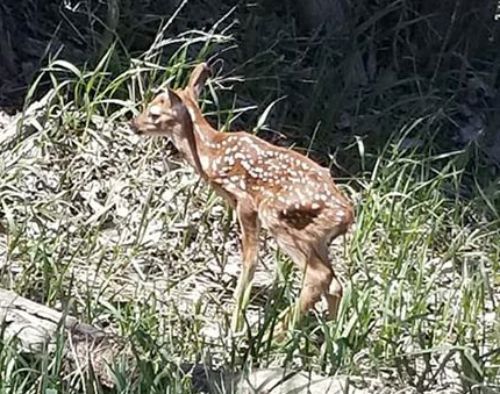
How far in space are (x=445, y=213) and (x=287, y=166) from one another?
129cm

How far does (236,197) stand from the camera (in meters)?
5.84

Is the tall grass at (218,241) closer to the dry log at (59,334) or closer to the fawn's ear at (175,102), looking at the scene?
the dry log at (59,334)

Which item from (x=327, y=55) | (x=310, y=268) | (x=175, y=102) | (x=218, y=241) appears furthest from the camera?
(x=327, y=55)

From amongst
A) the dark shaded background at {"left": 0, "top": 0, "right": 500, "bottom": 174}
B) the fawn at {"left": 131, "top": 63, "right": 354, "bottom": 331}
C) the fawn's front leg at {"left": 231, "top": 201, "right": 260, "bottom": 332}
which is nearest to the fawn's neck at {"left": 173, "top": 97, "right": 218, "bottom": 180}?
the fawn at {"left": 131, "top": 63, "right": 354, "bottom": 331}

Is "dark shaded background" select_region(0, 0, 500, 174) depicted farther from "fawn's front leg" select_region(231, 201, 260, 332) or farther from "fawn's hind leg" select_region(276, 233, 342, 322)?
"fawn's hind leg" select_region(276, 233, 342, 322)

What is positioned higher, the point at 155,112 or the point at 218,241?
the point at 155,112

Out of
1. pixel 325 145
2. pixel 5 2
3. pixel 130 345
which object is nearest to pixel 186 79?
pixel 325 145

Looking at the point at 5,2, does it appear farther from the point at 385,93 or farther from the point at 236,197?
the point at 236,197

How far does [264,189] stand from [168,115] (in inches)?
20.9

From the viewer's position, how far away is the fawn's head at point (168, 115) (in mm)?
5980

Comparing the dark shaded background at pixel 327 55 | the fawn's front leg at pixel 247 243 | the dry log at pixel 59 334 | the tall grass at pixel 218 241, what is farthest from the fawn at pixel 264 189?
the dark shaded background at pixel 327 55

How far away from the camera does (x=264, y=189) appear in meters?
5.75

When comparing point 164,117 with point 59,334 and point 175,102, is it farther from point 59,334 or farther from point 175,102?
point 59,334

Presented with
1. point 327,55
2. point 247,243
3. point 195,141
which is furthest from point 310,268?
point 327,55
